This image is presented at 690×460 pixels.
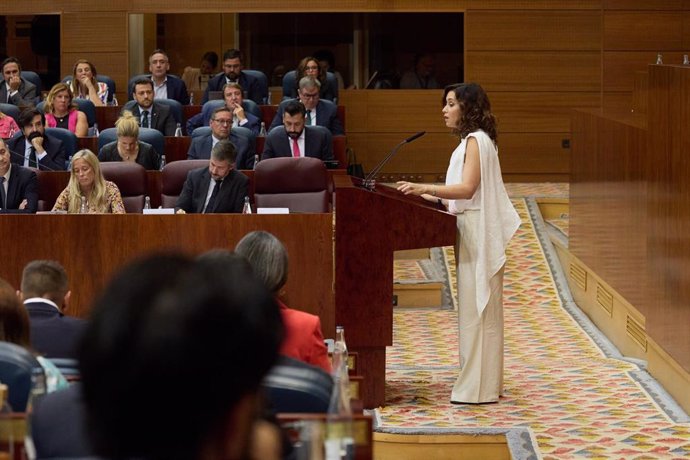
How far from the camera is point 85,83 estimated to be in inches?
452

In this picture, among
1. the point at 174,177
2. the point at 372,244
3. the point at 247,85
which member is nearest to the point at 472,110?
the point at 372,244

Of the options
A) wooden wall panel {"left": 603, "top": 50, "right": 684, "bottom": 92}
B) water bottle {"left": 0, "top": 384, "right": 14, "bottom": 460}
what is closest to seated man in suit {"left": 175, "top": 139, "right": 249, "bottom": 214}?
A: water bottle {"left": 0, "top": 384, "right": 14, "bottom": 460}

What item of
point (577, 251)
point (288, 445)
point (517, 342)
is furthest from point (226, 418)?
point (577, 251)

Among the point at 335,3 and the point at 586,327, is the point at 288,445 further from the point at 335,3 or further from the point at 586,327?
the point at 335,3

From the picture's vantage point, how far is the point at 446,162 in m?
13.0

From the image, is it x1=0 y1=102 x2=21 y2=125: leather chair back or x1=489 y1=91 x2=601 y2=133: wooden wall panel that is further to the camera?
x1=489 y1=91 x2=601 y2=133: wooden wall panel

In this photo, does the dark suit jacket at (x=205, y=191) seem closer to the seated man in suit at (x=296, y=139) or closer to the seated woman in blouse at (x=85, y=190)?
the seated woman in blouse at (x=85, y=190)

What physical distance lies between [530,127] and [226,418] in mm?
12025

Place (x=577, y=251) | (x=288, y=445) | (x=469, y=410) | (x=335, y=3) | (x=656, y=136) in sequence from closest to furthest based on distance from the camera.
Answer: (x=288, y=445), (x=469, y=410), (x=656, y=136), (x=577, y=251), (x=335, y=3)

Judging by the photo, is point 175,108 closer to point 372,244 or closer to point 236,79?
point 236,79

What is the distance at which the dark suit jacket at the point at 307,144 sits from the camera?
9.38 metres

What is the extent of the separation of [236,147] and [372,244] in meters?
3.68

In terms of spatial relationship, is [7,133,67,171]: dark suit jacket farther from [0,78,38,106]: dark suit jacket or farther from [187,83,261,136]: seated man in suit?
[0,78,38,106]: dark suit jacket

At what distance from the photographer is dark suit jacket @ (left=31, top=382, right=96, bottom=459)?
2.39 meters
